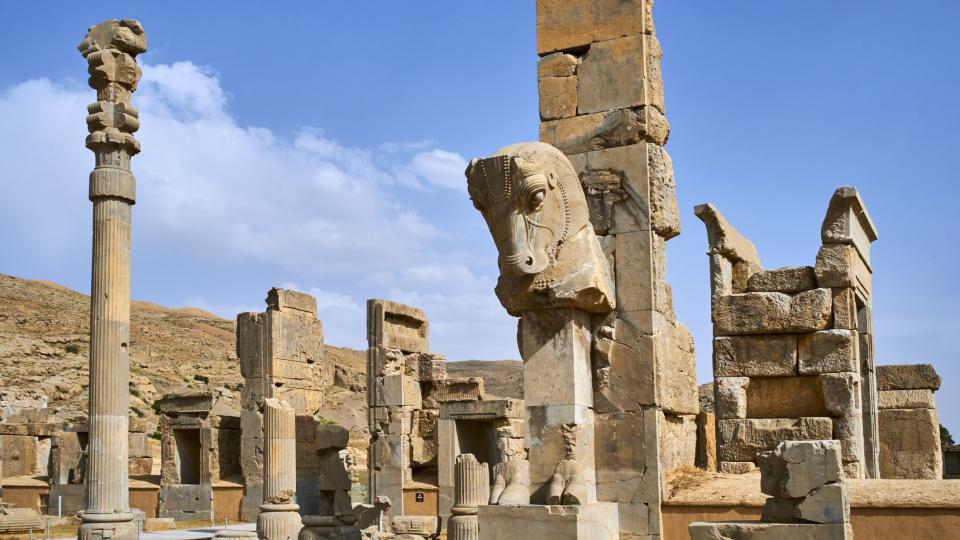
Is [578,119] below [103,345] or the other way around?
the other way around

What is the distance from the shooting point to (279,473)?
51.3ft

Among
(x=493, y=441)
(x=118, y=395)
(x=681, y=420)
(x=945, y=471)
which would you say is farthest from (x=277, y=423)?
(x=945, y=471)

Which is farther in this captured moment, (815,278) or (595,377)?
(815,278)

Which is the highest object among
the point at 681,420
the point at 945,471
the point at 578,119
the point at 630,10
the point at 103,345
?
the point at 630,10

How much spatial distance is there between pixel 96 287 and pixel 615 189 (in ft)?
29.3

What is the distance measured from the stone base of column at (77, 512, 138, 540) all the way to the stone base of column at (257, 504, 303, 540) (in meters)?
1.89

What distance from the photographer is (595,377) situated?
25.6ft

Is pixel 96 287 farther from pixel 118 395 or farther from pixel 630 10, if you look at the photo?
pixel 630 10

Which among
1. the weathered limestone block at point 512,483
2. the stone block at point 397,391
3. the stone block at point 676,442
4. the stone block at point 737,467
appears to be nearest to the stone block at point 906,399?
the stone block at point 737,467

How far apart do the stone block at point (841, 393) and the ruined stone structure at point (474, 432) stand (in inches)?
444

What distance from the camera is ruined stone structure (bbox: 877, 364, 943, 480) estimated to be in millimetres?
11445

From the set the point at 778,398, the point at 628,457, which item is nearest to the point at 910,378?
the point at 778,398

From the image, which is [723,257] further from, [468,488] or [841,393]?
[468,488]

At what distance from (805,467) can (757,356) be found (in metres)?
3.27
